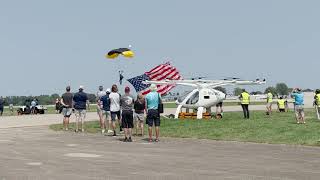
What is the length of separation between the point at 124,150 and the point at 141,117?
3964 mm

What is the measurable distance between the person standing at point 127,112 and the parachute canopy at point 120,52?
8.31m

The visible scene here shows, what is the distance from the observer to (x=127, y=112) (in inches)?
671

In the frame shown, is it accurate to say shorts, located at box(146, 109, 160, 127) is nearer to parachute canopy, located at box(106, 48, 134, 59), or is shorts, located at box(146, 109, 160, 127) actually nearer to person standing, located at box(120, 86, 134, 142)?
person standing, located at box(120, 86, 134, 142)

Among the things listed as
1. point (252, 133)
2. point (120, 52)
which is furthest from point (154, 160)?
point (120, 52)

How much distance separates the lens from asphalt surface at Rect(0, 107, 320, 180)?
981 cm

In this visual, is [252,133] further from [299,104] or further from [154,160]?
[154,160]

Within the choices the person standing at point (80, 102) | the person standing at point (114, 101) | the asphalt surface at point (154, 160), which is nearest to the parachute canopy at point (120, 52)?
the person standing at point (80, 102)

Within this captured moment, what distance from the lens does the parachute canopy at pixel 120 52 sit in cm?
2545

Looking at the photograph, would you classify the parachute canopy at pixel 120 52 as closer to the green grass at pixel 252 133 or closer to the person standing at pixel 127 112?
the green grass at pixel 252 133

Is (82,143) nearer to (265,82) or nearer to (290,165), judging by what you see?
(290,165)

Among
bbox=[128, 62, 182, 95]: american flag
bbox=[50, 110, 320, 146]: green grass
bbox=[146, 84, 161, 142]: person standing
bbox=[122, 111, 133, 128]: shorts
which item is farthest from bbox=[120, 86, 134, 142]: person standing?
bbox=[128, 62, 182, 95]: american flag

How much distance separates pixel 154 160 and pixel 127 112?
204 inches

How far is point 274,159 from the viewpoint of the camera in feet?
39.8

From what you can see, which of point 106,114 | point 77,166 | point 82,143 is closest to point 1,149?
point 82,143
